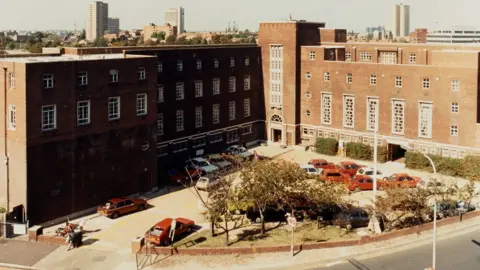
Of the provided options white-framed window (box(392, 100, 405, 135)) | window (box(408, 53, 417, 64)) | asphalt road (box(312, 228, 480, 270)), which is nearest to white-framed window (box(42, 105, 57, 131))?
asphalt road (box(312, 228, 480, 270))

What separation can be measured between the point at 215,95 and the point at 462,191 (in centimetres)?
2835

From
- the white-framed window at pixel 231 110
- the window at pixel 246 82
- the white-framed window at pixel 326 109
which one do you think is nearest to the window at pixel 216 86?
the white-framed window at pixel 231 110

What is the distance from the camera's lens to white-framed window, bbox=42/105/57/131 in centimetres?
3675

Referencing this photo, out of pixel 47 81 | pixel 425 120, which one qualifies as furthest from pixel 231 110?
pixel 47 81

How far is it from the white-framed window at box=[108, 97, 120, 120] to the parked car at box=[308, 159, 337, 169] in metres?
20.6

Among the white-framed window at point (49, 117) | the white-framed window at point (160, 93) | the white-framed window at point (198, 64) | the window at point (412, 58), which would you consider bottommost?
the white-framed window at point (49, 117)

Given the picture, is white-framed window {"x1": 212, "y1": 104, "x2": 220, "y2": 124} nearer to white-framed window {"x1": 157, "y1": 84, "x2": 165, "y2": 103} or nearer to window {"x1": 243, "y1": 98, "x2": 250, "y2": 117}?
window {"x1": 243, "y1": 98, "x2": 250, "y2": 117}

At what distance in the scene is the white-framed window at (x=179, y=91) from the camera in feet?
175

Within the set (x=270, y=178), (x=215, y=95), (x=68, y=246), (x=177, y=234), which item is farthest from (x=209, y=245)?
(x=215, y=95)

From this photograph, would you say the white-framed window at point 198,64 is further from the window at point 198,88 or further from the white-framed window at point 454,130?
the white-framed window at point 454,130

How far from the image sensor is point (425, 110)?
5506 centimetres

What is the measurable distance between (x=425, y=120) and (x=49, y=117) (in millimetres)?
35719

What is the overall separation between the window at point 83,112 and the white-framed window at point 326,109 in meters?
30.0

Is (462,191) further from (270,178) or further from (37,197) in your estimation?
(37,197)
